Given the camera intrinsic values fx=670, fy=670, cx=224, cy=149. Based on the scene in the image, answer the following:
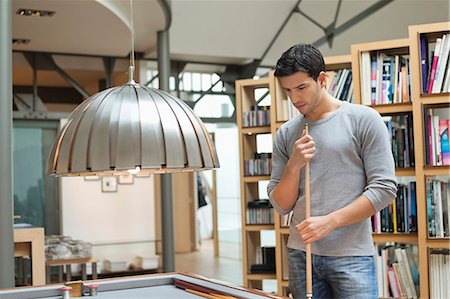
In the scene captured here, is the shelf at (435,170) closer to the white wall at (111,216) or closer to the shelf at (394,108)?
the shelf at (394,108)

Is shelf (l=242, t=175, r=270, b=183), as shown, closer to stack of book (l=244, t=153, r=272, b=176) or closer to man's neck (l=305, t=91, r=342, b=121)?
stack of book (l=244, t=153, r=272, b=176)

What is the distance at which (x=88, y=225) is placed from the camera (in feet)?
32.3

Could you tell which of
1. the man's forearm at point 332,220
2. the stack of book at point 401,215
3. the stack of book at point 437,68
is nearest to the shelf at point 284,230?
the stack of book at point 401,215

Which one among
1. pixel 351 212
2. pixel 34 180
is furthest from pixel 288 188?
pixel 34 180

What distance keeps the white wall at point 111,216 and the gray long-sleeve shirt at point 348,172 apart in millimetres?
7459

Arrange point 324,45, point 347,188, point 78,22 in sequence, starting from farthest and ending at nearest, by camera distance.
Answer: point 324,45
point 78,22
point 347,188

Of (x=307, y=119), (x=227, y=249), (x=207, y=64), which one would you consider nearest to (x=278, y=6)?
(x=207, y=64)

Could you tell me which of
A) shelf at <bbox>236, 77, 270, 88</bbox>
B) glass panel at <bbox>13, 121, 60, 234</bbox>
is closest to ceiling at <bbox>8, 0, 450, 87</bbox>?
glass panel at <bbox>13, 121, 60, 234</bbox>

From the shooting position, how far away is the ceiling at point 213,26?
762 cm

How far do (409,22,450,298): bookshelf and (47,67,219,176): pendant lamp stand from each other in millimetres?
2544

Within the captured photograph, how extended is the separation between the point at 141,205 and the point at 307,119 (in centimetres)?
777

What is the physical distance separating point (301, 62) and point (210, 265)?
27.5 feet

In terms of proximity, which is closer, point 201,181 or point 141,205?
point 141,205

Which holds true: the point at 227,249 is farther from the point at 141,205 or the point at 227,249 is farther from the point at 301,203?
the point at 301,203
